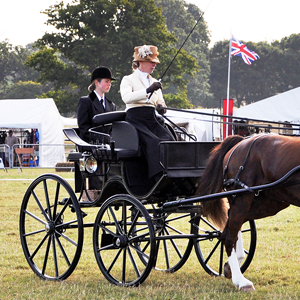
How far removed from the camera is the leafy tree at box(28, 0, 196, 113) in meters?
35.1

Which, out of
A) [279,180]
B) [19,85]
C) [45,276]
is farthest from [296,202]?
[19,85]

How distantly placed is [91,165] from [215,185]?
4.12 feet

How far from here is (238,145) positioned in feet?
16.2

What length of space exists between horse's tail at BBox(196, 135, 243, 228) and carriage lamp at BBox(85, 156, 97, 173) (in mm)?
1065

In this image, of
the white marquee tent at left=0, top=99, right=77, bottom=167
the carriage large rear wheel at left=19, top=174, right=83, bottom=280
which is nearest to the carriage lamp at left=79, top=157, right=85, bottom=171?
the carriage large rear wheel at left=19, top=174, right=83, bottom=280

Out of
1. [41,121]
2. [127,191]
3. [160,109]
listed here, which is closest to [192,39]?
[41,121]

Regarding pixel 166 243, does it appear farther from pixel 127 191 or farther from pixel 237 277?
pixel 237 277

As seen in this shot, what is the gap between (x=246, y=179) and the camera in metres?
4.72

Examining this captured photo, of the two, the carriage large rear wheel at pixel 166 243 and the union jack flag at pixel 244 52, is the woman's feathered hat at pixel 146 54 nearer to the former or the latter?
the carriage large rear wheel at pixel 166 243

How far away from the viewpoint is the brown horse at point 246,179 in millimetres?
4523

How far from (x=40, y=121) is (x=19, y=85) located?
129 ft

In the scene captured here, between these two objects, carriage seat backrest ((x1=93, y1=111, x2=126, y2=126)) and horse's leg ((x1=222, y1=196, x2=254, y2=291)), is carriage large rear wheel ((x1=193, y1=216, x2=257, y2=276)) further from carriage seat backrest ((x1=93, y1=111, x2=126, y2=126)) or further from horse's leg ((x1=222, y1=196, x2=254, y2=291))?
carriage seat backrest ((x1=93, y1=111, x2=126, y2=126))

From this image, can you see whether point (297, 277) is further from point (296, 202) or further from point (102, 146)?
point (102, 146)

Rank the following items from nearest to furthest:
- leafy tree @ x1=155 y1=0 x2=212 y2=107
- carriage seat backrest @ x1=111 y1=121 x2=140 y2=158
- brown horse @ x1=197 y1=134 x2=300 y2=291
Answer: brown horse @ x1=197 y1=134 x2=300 y2=291 < carriage seat backrest @ x1=111 y1=121 x2=140 y2=158 < leafy tree @ x1=155 y1=0 x2=212 y2=107
